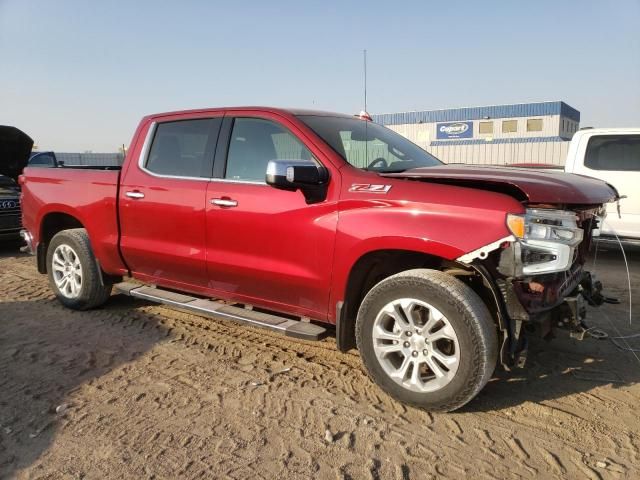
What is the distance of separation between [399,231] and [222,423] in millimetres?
1499

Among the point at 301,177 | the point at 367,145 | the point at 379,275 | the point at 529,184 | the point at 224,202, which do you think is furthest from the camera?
the point at 367,145

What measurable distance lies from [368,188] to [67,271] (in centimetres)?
347

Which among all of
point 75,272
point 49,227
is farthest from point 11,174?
point 75,272

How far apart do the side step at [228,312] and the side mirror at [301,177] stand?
2.87 feet

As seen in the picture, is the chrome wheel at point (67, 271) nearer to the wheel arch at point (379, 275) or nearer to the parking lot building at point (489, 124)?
the wheel arch at point (379, 275)

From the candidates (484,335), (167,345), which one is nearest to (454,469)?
(484,335)

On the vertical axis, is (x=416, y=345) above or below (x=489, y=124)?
below

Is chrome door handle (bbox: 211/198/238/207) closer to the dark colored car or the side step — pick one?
the side step

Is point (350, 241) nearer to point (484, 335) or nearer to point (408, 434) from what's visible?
point (484, 335)

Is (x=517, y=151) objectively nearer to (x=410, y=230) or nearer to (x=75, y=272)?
(x=75, y=272)

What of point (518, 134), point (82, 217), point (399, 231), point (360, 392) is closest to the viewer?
point (399, 231)

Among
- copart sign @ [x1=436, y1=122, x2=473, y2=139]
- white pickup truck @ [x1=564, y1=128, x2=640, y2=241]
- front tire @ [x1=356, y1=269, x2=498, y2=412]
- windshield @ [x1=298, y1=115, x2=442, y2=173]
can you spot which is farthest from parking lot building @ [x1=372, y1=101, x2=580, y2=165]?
front tire @ [x1=356, y1=269, x2=498, y2=412]

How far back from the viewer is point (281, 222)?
3.56 m

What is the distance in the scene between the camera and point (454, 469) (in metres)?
2.55
